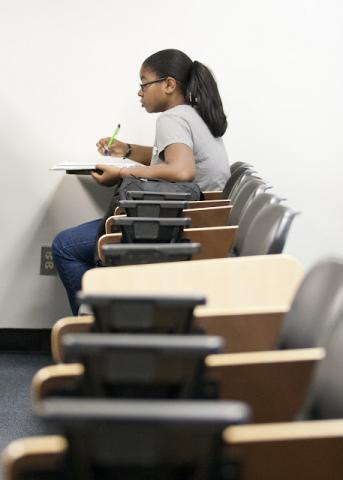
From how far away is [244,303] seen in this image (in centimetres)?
180

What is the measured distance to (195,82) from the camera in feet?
10.9

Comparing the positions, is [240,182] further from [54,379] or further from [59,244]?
[54,379]

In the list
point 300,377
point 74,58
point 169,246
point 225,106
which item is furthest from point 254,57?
point 300,377

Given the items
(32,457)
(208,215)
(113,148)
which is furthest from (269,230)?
(113,148)

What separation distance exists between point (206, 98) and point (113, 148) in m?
0.61

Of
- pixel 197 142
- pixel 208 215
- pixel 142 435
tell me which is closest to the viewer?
pixel 142 435

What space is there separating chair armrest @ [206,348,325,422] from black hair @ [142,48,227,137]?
6.98 ft

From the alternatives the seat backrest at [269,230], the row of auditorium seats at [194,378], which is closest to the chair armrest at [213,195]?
the seat backrest at [269,230]

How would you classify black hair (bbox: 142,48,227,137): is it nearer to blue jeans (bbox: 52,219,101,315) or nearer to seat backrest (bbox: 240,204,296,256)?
blue jeans (bbox: 52,219,101,315)

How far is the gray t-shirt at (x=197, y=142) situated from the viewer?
3.18 meters

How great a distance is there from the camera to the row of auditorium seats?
92cm

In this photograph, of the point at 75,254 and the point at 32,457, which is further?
the point at 75,254

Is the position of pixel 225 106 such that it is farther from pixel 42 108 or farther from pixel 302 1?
pixel 42 108

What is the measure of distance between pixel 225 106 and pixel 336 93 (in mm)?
575
